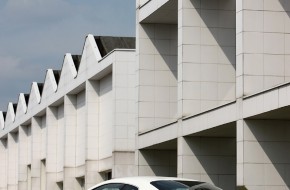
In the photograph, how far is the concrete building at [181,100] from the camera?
2973 cm

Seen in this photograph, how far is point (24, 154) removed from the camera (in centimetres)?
8206

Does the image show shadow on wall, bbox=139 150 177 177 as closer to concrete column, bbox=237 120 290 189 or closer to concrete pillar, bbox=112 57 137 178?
concrete pillar, bbox=112 57 137 178

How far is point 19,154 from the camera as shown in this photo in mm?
83188

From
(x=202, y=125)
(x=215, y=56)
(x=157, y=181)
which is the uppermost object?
(x=215, y=56)

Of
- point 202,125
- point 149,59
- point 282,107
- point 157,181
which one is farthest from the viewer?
point 149,59

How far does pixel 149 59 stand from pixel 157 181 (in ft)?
88.1

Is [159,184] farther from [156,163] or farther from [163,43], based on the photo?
[163,43]

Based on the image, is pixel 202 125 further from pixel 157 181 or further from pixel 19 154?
pixel 19 154

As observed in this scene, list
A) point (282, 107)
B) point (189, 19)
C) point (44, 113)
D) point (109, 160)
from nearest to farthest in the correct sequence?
point (282, 107) < point (189, 19) < point (109, 160) < point (44, 113)

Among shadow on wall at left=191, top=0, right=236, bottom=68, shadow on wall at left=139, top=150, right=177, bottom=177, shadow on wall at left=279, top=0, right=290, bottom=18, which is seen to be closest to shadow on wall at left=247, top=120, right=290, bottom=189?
shadow on wall at left=279, top=0, right=290, bottom=18

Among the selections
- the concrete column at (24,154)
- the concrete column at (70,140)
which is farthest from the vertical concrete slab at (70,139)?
the concrete column at (24,154)

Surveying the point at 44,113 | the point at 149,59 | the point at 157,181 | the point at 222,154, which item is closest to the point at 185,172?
the point at 222,154

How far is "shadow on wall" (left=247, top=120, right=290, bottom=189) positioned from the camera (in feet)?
97.4

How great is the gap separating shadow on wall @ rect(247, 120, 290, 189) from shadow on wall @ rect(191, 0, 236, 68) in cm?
736
